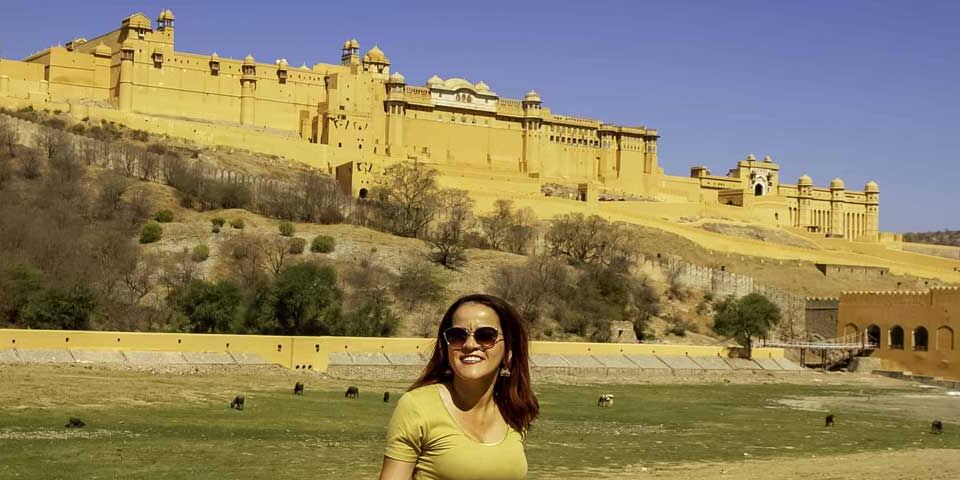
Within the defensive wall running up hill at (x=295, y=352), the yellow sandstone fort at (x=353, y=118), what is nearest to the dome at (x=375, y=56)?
the yellow sandstone fort at (x=353, y=118)

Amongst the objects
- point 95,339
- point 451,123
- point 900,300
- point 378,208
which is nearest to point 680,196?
point 451,123

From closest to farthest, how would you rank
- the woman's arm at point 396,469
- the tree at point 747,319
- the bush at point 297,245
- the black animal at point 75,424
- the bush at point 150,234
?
the woman's arm at point 396,469 < the black animal at point 75,424 < the tree at point 747,319 < the bush at point 150,234 < the bush at point 297,245

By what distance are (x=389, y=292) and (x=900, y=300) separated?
18.0 meters

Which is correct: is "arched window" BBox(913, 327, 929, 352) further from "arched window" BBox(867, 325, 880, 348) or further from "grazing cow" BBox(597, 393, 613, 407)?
"grazing cow" BBox(597, 393, 613, 407)

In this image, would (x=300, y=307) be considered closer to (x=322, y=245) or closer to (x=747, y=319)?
(x=322, y=245)

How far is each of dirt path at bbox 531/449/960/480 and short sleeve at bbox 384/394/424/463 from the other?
11920 millimetres

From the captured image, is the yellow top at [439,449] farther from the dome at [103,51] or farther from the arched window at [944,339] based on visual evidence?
the dome at [103,51]

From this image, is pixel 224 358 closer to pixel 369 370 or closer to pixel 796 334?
pixel 369 370

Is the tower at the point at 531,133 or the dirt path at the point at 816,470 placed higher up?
the tower at the point at 531,133

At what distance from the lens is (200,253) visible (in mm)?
51500

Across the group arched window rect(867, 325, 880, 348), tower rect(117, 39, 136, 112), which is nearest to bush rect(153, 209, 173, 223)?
tower rect(117, 39, 136, 112)

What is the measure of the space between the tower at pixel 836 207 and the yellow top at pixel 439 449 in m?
97.1

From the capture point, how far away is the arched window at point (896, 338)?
4862cm

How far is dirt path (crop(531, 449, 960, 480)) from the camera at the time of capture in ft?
56.6
